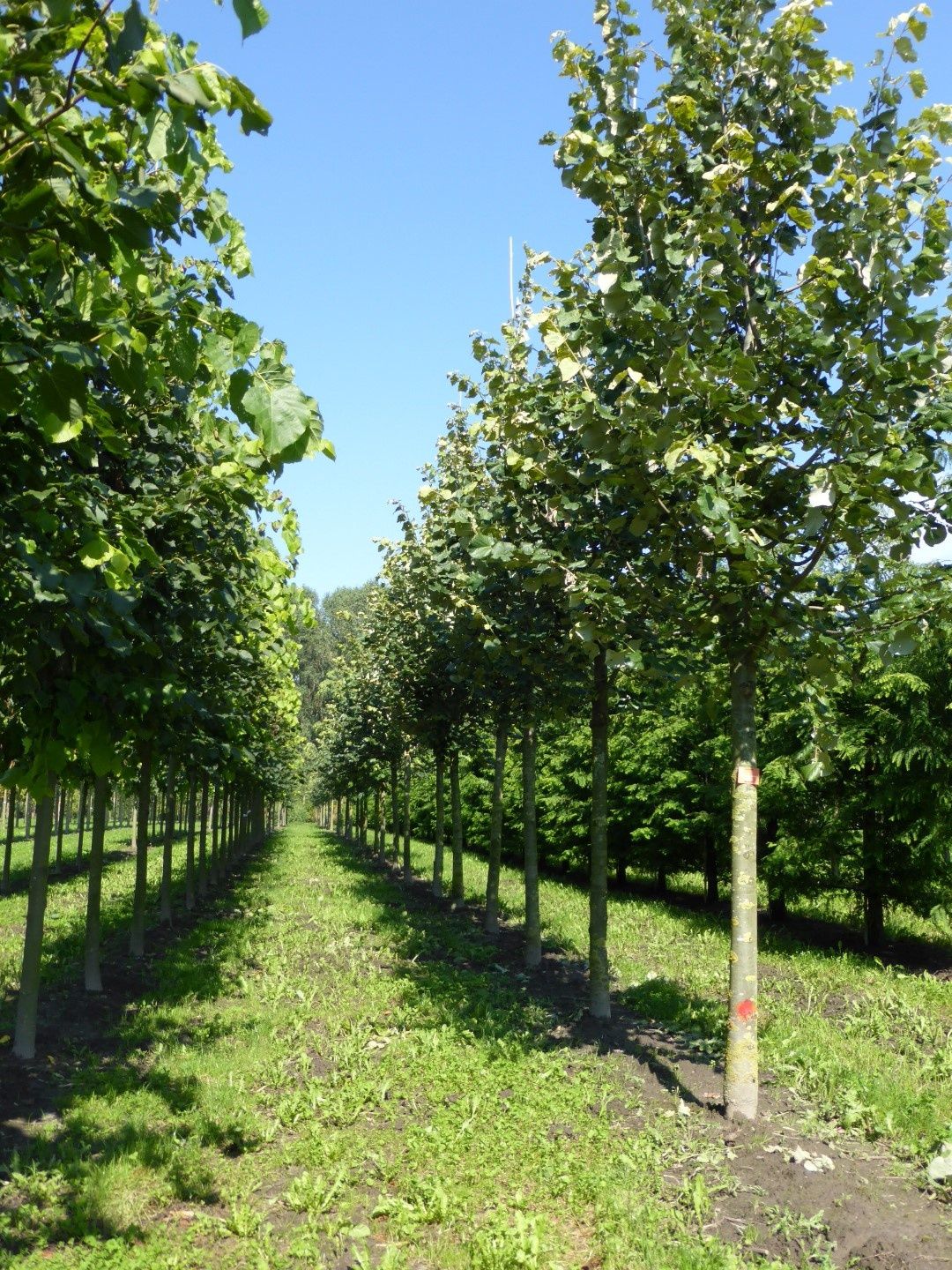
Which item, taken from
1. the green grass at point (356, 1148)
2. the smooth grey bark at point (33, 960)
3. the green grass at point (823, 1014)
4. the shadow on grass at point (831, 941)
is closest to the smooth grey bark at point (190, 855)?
the green grass at point (823, 1014)

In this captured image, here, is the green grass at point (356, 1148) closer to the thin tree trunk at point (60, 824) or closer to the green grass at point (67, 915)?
the green grass at point (67, 915)

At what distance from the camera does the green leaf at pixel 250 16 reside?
1.92 metres

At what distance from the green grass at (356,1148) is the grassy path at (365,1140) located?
17 mm

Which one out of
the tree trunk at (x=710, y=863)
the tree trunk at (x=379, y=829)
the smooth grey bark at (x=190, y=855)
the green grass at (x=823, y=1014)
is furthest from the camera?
the tree trunk at (x=379, y=829)

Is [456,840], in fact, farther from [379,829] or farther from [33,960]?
[379,829]

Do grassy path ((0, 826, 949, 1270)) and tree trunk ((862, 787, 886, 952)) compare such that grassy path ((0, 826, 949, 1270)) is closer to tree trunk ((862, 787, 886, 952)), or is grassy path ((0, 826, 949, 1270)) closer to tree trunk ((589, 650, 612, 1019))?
Answer: tree trunk ((589, 650, 612, 1019))

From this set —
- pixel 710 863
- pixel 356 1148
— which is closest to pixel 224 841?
pixel 710 863

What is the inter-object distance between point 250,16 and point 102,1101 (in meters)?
6.62

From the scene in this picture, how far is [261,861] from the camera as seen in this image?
29969mm

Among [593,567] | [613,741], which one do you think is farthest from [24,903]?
[593,567]

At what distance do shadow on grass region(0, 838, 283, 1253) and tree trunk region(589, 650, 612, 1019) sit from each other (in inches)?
126

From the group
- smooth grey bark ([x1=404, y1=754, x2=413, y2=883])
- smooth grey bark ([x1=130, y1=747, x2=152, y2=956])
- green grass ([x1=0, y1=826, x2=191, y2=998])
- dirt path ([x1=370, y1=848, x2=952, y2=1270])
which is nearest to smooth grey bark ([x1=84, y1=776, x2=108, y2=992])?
green grass ([x1=0, y1=826, x2=191, y2=998])

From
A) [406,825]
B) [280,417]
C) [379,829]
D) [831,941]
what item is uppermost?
[280,417]

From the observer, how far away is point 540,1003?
8.77 meters
